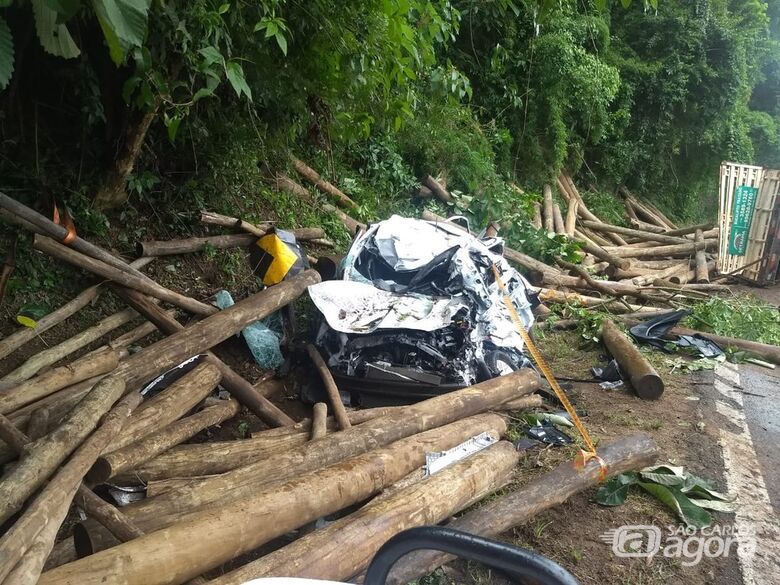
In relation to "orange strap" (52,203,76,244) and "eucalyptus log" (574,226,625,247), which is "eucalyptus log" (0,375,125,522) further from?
"eucalyptus log" (574,226,625,247)

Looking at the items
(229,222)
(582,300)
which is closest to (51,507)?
(229,222)

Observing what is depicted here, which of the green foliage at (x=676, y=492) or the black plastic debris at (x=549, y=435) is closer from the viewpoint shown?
the green foliage at (x=676, y=492)

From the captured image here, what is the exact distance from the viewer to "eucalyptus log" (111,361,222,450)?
3154mm

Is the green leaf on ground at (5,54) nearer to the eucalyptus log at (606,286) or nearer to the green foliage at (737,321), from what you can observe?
the eucalyptus log at (606,286)

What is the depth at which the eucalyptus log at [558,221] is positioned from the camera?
11.3 m

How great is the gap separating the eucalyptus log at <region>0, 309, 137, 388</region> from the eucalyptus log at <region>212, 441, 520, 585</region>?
2.05 meters

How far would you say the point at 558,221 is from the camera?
11.6 metres

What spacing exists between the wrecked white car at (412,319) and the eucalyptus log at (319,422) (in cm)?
62

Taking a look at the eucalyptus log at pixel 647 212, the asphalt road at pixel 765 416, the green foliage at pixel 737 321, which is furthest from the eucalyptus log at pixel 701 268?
the asphalt road at pixel 765 416

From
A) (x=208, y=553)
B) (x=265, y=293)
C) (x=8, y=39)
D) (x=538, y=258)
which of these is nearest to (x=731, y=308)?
(x=538, y=258)

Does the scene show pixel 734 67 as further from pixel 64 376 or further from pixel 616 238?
pixel 64 376

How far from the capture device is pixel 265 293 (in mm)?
4652

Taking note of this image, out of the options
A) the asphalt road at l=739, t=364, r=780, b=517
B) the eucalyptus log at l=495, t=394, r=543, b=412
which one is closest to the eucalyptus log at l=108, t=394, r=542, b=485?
the eucalyptus log at l=495, t=394, r=543, b=412

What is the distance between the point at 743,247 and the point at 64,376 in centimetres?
1167
